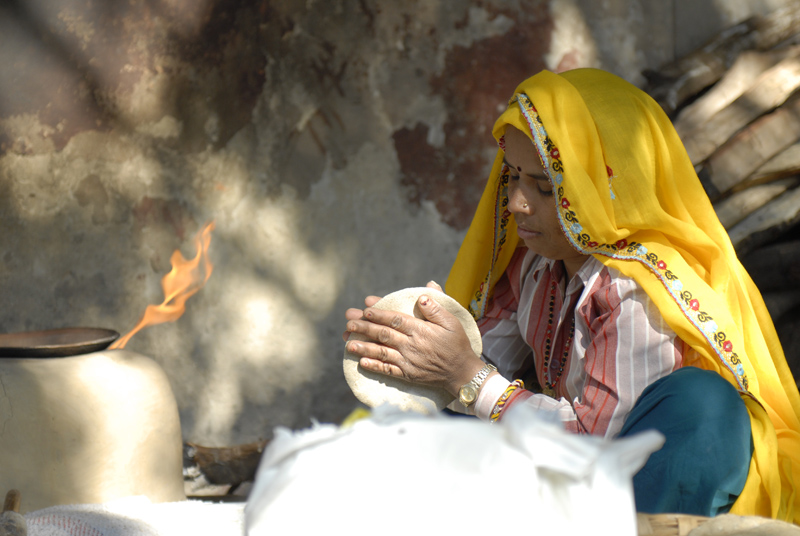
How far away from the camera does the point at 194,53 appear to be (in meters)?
3.29

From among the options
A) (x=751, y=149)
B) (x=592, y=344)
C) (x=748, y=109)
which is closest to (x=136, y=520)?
(x=592, y=344)

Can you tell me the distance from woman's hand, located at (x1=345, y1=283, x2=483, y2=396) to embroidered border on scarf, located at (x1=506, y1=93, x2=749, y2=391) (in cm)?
42

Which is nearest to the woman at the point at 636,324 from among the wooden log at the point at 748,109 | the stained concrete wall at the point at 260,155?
the wooden log at the point at 748,109

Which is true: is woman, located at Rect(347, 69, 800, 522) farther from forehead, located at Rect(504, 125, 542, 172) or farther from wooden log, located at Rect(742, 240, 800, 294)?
wooden log, located at Rect(742, 240, 800, 294)

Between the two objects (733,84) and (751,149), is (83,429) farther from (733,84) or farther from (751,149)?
(733,84)

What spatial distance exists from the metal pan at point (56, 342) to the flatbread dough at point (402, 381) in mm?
1142

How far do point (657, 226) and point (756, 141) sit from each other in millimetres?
1545

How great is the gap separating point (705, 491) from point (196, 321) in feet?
8.22

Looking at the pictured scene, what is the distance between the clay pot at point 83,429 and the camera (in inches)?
93.9

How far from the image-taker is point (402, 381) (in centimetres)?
197

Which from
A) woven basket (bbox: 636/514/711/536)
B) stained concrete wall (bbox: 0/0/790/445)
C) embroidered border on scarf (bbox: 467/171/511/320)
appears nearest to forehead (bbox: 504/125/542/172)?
embroidered border on scarf (bbox: 467/171/511/320)

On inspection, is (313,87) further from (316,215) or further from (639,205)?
(639,205)

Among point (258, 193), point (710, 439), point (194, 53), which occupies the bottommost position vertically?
point (710, 439)

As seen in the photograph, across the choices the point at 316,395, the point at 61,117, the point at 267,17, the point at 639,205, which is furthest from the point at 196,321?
the point at 639,205
